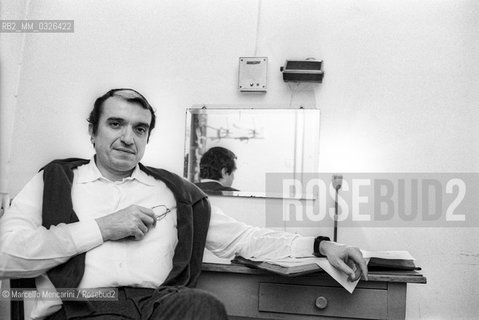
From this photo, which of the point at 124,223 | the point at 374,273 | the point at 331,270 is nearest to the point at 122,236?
the point at 124,223

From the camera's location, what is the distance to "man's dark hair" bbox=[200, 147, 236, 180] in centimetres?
251

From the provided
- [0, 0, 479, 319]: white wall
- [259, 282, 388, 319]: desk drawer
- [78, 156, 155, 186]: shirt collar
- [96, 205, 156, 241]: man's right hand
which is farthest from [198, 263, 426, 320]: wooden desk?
[0, 0, 479, 319]: white wall

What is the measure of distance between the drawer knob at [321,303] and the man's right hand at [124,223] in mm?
526

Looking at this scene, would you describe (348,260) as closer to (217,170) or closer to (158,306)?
(158,306)

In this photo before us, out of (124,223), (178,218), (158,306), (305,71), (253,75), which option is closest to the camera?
(158,306)

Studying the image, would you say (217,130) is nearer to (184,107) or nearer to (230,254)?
(184,107)

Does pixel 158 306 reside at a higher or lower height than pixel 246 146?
lower

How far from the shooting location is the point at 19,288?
50.4 inches

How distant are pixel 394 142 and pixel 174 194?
1.33m

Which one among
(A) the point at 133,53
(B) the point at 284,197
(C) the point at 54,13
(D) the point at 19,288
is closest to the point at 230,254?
(D) the point at 19,288

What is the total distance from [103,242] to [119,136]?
36cm

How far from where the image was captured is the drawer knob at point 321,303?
4.50 feet

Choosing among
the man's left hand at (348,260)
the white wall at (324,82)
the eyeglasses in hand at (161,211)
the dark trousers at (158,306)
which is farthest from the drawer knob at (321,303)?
the white wall at (324,82)

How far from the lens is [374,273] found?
137 cm
